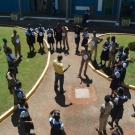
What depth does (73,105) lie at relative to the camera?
26.3ft

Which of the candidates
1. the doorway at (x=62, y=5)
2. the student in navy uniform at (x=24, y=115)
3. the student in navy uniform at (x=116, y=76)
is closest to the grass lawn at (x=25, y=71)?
the student in navy uniform at (x=24, y=115)

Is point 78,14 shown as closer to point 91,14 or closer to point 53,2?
point 91,14

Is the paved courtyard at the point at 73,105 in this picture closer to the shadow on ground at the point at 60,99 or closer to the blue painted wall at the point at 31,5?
the shadow on ground at the point at 60,99

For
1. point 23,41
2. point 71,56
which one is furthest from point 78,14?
point 71,56

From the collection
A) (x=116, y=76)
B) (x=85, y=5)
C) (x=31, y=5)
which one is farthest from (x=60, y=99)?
(x=31, y=5)

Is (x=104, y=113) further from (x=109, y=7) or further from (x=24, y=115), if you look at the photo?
(x=109, y=7)

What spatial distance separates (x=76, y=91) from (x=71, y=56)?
3.55 meters

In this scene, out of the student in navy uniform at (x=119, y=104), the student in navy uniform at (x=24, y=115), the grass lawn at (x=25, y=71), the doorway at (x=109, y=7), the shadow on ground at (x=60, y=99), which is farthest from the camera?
the doorway at (x=109, y=7)

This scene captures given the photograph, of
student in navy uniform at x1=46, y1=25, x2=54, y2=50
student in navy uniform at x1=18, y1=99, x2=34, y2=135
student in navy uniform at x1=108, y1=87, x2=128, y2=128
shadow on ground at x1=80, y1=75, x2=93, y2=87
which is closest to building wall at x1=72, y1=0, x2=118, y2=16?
student in navy uniform at x1=46, y1=25, x2=54, y2=50

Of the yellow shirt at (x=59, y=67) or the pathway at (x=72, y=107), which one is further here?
the yellow shirt at (x=59, y=67)

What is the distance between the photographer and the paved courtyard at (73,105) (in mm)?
6988

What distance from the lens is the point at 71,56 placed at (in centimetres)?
1195

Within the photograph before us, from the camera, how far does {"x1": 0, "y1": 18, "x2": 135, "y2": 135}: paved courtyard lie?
6.99 m

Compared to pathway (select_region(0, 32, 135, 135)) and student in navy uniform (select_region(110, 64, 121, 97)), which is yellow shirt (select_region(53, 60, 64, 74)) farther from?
student in navy uniform (select_region(110, 64, 121, 97))
